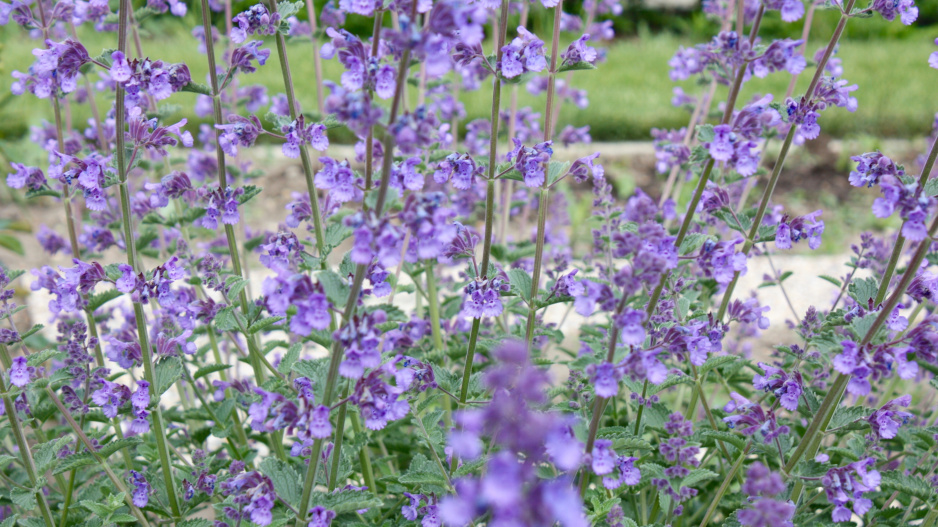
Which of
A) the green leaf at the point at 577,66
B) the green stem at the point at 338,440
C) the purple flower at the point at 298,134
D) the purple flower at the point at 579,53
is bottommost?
the green stem at the point at 338,440

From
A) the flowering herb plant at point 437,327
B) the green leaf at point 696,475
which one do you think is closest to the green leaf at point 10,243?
the flowering herb plant at point 437,327

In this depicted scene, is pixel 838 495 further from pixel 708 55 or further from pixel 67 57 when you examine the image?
pixel 67 57

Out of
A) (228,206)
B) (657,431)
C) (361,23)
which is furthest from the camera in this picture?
(361,23)

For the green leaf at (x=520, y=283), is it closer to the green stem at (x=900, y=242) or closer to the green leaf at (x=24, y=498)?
the green stem at (x=900, y=242)

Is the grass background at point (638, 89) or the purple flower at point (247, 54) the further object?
the grass background at point (638, 89)

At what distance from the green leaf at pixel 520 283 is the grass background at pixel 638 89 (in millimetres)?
5207

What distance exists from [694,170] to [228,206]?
1.75 m

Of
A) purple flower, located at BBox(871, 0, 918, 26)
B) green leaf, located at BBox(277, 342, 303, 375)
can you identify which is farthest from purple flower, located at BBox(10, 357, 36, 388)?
purple flower, located at BBox(871, 0, 918, 26)

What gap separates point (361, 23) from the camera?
10.8 meters

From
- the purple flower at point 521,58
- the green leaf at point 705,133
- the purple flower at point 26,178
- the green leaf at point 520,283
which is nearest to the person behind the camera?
the green leaf at point 705,133

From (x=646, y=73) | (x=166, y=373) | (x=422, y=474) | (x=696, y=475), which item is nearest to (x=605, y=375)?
(x=696, y=475)

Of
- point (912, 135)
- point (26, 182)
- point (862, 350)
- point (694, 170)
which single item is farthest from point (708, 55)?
point (912, 135)

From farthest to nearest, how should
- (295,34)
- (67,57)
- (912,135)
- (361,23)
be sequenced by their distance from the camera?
(361,23) < (912,135) < (295,34) < (67,57)

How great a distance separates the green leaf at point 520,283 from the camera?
2504 mm
